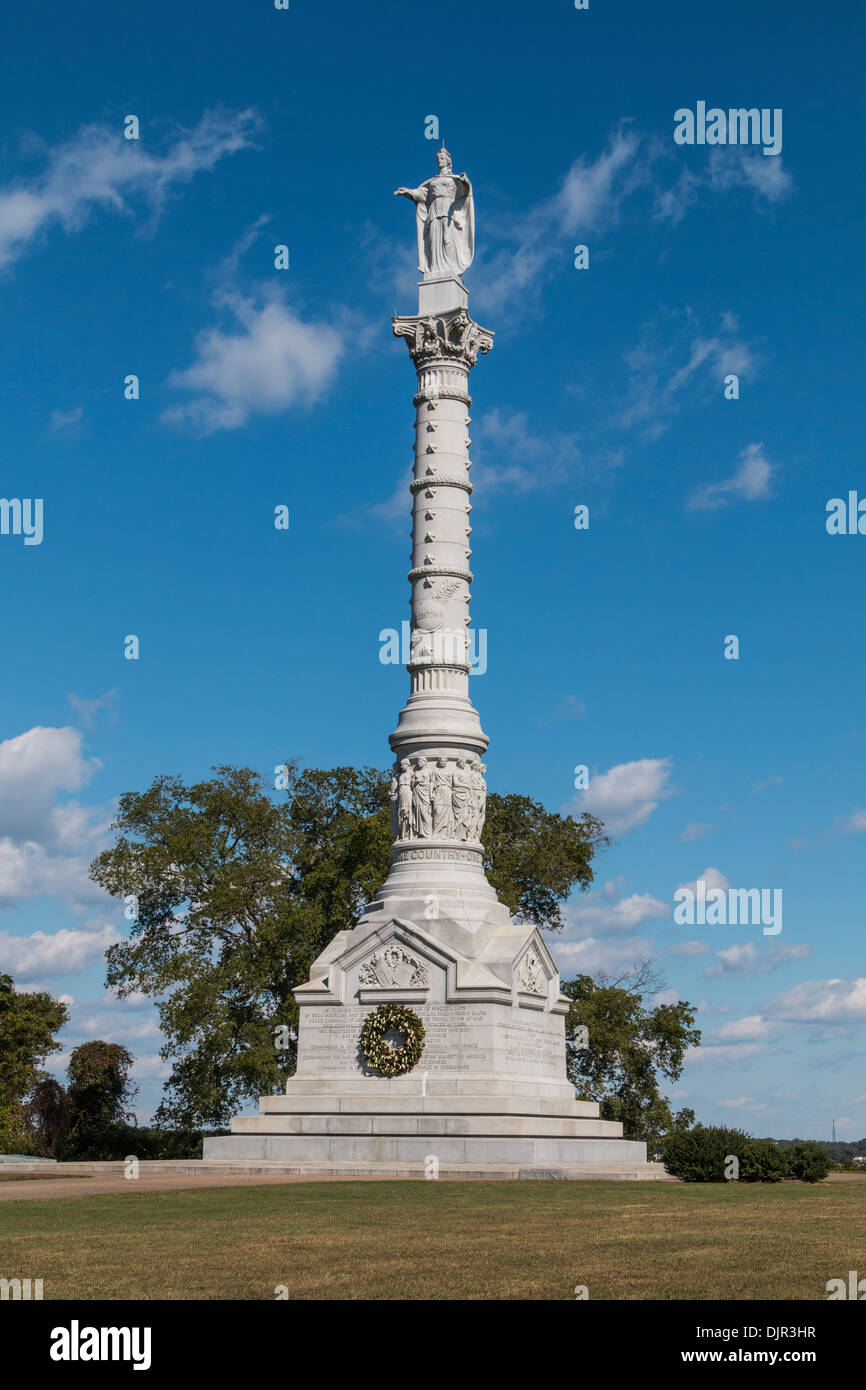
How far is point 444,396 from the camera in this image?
41.4m

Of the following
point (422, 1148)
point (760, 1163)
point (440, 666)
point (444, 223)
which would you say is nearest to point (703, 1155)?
point (760, 1163)

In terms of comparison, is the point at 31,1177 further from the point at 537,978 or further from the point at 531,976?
the point at 537,978

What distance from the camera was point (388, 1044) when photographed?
35125 mm

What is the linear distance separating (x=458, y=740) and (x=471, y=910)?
190 inches

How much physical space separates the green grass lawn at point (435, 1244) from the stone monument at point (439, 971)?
32.0 ft

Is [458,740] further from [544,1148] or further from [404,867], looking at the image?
[544,1148]

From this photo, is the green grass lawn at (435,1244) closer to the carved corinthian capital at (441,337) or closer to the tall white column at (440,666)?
the tall white column at (440,666)

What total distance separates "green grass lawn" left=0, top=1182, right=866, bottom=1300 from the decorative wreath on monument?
43.4 feet

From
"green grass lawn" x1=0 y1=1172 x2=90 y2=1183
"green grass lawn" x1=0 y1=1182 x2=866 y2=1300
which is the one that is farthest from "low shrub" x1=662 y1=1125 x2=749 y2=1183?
"green grass lawn" x1=0 y1=1172 x2=90 y2=1183

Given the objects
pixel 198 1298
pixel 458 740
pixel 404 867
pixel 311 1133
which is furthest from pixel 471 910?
pixel 198 1298

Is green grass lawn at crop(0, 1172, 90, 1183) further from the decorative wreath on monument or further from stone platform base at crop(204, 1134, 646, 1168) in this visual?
the decorative wreath on monument

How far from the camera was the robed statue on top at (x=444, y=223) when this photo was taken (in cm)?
4319

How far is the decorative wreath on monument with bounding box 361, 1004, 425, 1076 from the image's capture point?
34.7m

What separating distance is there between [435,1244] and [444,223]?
36279 millimetres
